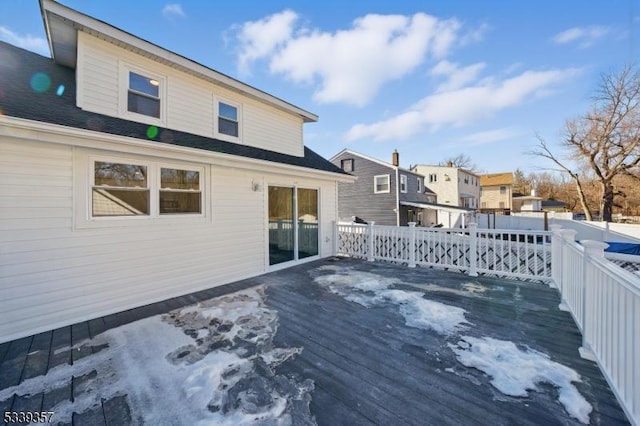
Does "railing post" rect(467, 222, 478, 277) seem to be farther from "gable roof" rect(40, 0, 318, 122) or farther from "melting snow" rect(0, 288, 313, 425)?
"gable roof" rect(40, 0, 318, 122)

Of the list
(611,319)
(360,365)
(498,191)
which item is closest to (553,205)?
(498,191)

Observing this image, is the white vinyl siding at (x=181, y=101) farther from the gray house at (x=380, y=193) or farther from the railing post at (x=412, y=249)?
the gray house at (x=380, y=193)

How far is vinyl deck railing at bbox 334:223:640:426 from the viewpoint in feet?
5.76

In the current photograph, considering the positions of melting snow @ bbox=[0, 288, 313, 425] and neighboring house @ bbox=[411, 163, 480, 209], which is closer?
melting snow @ bbox=[0, 288, 313, 425]

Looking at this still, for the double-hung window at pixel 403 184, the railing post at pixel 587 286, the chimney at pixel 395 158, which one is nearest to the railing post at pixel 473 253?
the railing post at pixel 587 286

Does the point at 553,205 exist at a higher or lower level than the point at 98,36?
lower

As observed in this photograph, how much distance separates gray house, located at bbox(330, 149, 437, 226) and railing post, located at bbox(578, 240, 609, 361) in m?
13.9

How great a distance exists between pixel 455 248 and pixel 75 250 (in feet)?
24.7

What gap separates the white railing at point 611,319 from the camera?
1.67 m

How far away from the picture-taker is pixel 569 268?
3.58 meters

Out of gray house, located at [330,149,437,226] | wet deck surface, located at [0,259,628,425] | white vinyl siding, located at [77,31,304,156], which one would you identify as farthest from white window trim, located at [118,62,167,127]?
gray house, located at [330,149,437,226]

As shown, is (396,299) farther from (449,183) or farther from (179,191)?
(449,183)

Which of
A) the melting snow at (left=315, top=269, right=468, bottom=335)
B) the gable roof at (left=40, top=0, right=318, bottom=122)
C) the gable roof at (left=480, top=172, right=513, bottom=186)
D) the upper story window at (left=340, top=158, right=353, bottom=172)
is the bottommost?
the melting snow at (left=315, top=269, right=468, bottom=335)

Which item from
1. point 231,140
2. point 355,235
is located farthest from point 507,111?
point 231,140
